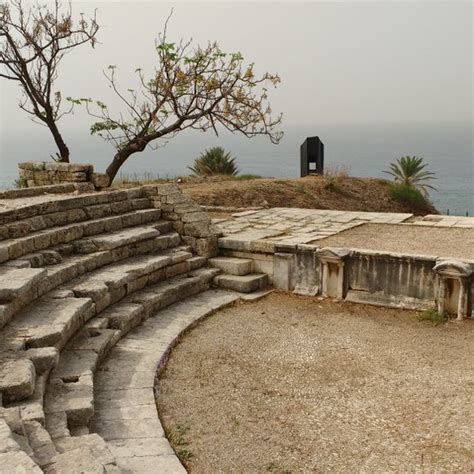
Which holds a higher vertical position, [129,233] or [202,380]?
[129,233]

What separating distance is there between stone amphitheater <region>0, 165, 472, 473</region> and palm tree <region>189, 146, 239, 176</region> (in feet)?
35.9

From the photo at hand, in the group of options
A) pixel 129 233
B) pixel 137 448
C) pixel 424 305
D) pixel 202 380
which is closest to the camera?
pixel 137 448

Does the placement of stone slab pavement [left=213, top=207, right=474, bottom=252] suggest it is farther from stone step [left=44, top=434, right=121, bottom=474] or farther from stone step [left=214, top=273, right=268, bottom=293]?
stone step [left=44, top=434, right=121, bottom=474]

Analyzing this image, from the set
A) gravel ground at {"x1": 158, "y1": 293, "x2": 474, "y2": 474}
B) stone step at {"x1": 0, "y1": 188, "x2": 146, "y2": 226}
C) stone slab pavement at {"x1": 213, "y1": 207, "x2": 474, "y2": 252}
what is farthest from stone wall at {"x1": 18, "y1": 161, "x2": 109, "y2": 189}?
gravel ground at {"x1": 158, "y1": 293, "x2": 474, "y2": 474}

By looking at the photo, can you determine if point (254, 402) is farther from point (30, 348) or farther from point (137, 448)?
point (30, 348)

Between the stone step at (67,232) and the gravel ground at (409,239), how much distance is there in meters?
3.15

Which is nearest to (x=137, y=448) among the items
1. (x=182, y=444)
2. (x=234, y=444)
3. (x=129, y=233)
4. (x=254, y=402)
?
(x=182, y=444)

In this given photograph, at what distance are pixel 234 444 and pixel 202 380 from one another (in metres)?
1.23

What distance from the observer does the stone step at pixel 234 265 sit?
9.07 m

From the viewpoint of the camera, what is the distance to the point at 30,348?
5.06m

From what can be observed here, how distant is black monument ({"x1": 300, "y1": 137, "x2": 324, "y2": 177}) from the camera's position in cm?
2134

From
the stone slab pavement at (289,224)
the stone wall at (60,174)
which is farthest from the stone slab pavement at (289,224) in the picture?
the stone wall at (60,174)

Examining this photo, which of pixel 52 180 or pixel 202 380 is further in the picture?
pixel 52 180

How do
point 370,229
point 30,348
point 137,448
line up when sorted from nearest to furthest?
1. point 137,448
2. point 30,348
3. point 370,229
